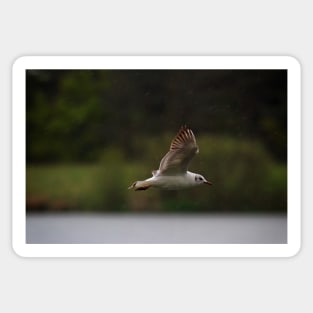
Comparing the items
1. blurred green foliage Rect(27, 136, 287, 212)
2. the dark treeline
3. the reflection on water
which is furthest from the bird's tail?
the reflection on water

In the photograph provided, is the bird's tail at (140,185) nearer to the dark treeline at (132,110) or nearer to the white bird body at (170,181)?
the white bird body at (170,181)

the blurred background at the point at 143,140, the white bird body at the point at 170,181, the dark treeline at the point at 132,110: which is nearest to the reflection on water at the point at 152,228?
the blurred background at the point at 143,140

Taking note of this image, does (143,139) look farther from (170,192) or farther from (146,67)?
(146,67)

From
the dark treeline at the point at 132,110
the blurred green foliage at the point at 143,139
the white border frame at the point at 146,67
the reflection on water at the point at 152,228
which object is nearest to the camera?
the white border frame at the point at 146,67

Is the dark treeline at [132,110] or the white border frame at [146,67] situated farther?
the dark treeline at [132,110]

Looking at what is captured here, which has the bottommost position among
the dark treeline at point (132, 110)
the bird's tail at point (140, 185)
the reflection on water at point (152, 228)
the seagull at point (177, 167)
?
the reflection on water at point (152, 228)

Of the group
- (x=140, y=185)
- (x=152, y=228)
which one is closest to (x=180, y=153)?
(x=140, y=185)

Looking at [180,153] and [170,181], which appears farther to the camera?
[170,181]

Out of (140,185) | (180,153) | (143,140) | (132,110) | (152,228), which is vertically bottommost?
(152,228)
